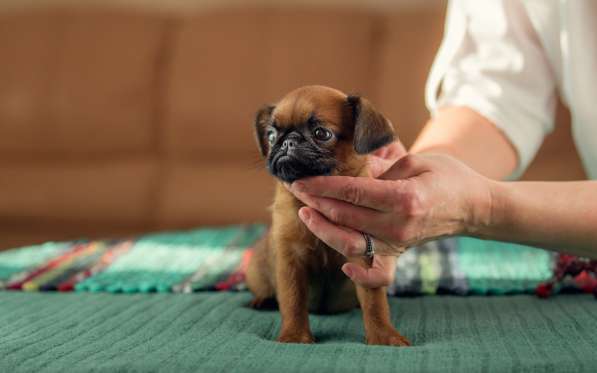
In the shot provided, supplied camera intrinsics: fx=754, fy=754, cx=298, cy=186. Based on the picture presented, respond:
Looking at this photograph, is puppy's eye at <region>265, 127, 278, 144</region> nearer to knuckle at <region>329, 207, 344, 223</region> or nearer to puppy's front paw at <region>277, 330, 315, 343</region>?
knuckle at <region>329, 207, 344, 223</region>

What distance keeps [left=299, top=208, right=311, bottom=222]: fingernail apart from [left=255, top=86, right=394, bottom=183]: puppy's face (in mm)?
62

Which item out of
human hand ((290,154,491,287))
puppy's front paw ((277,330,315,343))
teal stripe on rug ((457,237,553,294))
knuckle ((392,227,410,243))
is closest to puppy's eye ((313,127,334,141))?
human hand ((290,154,491,287))

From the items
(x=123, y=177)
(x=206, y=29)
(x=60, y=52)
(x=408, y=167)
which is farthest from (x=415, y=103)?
(x=408, y=167)

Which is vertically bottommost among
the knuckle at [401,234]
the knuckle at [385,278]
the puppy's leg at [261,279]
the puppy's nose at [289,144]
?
the puppy's leg at [261,279]

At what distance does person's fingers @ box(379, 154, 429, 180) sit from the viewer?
50.4 inches

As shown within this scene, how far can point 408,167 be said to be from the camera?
1.29 meters

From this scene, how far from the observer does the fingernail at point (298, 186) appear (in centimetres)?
→ 126

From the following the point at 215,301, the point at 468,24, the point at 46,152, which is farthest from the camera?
the point at 46,152

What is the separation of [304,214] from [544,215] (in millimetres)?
441

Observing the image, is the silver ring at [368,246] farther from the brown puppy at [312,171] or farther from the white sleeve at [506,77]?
the white sleeve at [506,77]

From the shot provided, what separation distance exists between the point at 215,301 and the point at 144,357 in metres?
0.50

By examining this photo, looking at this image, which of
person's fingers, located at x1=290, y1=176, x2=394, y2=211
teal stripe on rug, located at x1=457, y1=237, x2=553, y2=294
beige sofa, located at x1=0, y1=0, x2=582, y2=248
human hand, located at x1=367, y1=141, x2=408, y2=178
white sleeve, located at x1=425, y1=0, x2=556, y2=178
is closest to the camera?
person's fingers, located at x1=290, y1=176, x2=394, y2=211

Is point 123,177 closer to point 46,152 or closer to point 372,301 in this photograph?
point 46,152

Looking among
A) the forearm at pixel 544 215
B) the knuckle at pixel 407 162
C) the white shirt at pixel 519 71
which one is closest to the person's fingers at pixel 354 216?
the knuckle at pixel 407 162
